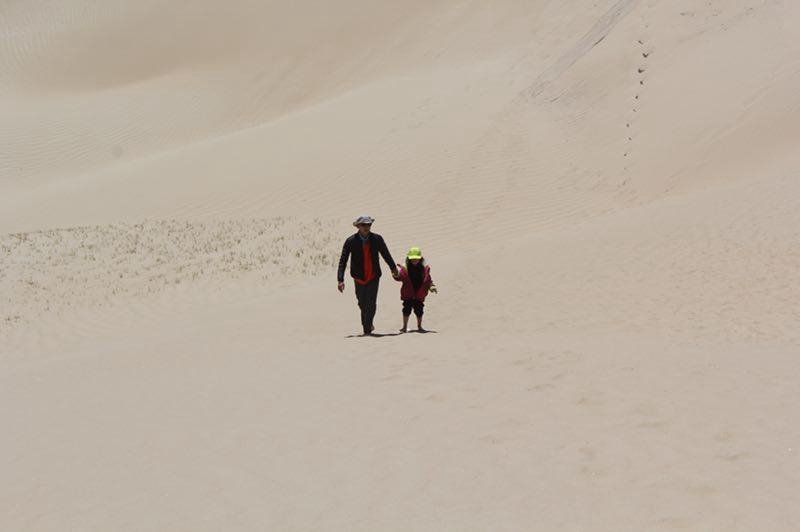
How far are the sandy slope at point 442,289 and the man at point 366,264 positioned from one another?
505 mm

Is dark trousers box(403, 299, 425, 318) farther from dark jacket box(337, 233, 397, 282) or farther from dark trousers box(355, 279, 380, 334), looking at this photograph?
dark jacket box(337, 233, 397, 282)

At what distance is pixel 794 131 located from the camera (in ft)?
52.2

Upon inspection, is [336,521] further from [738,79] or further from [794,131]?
[738,79]

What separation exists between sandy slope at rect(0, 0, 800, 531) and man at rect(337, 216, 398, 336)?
505 millimetres

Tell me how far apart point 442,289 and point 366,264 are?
3.51m

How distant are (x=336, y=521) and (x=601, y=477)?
4.20 ft

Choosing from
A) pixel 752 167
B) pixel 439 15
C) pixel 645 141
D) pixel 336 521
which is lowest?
pixel 336 521

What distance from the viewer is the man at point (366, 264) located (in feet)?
28.4

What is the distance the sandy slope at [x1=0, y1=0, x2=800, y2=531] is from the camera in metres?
4.10

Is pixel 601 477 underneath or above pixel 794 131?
Result: underneath

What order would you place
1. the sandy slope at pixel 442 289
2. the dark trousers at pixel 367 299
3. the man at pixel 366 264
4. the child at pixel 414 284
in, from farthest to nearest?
1. the child at pixel 414 284
2. the dark trousers at pixel 367 299
3. the man at pixel 366 264
4. the sandy slope at pixel 442 289

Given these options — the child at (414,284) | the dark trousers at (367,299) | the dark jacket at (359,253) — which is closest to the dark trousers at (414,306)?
the child at (414,284)

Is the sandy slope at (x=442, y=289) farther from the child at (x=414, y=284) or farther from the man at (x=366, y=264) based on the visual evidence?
the child at (x=414, y=284)

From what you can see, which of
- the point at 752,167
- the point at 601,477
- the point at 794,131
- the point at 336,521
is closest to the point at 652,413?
the point at 601,477
